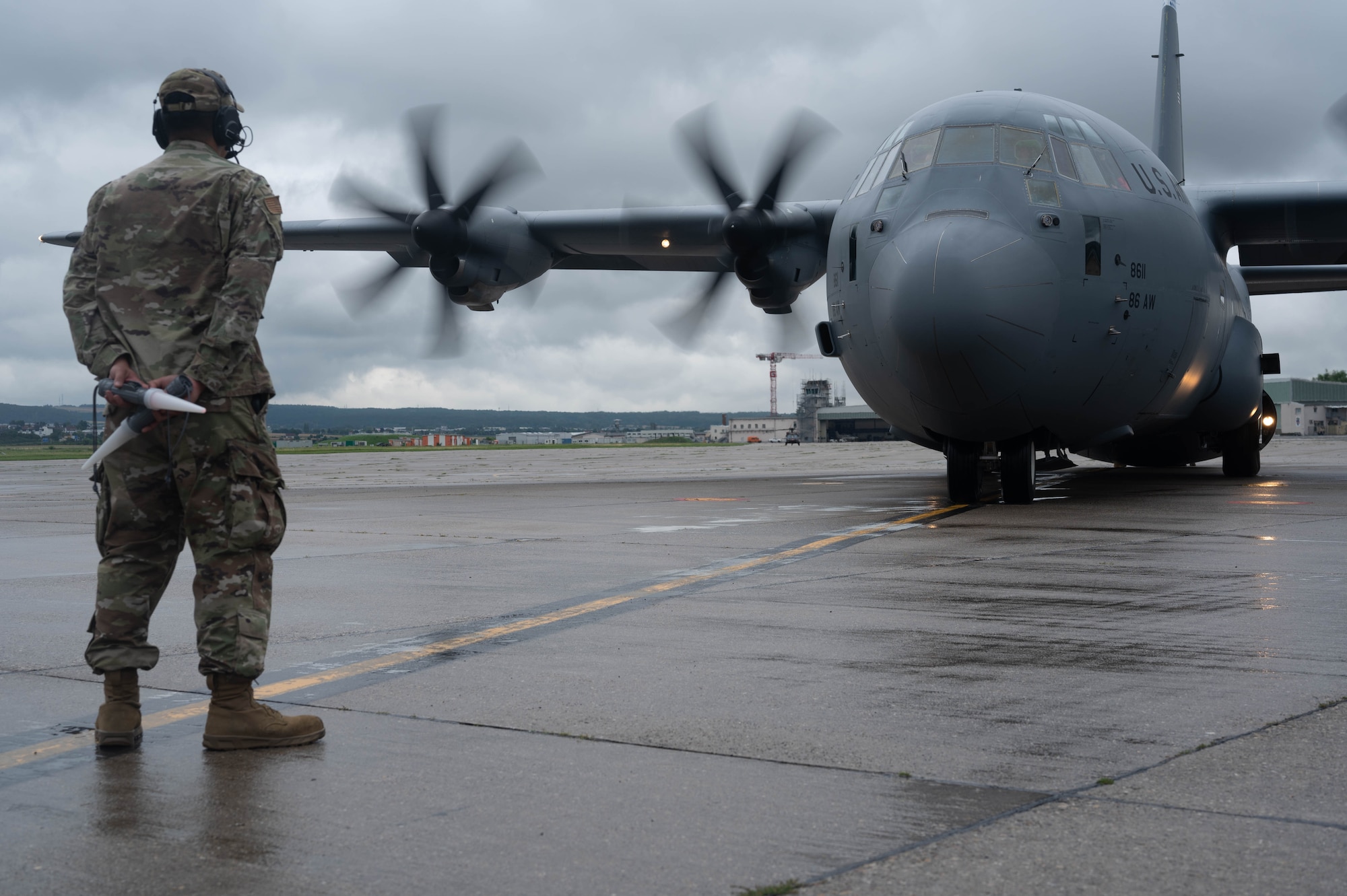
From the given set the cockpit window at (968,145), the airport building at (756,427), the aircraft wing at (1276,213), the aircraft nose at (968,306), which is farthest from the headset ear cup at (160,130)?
the airport building at (756,427)

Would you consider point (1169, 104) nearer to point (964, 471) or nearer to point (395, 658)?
point (964, 471)

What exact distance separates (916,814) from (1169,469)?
2320cm

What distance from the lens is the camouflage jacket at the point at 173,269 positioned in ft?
13.6

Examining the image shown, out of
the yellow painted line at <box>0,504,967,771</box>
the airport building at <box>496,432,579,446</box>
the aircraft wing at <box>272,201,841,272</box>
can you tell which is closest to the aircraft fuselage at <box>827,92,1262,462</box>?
the yellow painted line at <box>0,504,967,771</box>

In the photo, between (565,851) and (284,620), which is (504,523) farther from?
(565,851)

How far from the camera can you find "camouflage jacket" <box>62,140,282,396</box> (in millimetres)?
4152

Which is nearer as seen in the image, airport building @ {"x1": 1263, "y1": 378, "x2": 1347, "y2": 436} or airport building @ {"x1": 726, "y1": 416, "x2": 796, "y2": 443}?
airport building @ {"x1": 1263, "y1": 378, "x2": 1347, "y2": 436}

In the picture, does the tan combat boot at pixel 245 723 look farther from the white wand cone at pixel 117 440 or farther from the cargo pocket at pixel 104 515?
the white wand cone at pixel 117 440

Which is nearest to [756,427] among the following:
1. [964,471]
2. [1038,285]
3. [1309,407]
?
[1309,407]

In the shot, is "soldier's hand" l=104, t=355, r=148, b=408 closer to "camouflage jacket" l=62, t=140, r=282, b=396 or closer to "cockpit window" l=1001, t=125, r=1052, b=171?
"camouflage jacket" l=62, t=140, r=282, b=396

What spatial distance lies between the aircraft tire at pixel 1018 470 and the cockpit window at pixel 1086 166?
9.31 ft

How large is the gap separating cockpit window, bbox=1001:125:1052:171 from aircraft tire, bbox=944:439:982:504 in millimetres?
→ 3165

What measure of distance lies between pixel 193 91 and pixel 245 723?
7.73ft

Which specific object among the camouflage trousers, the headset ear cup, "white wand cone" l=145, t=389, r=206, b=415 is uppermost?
the headset ear cup
